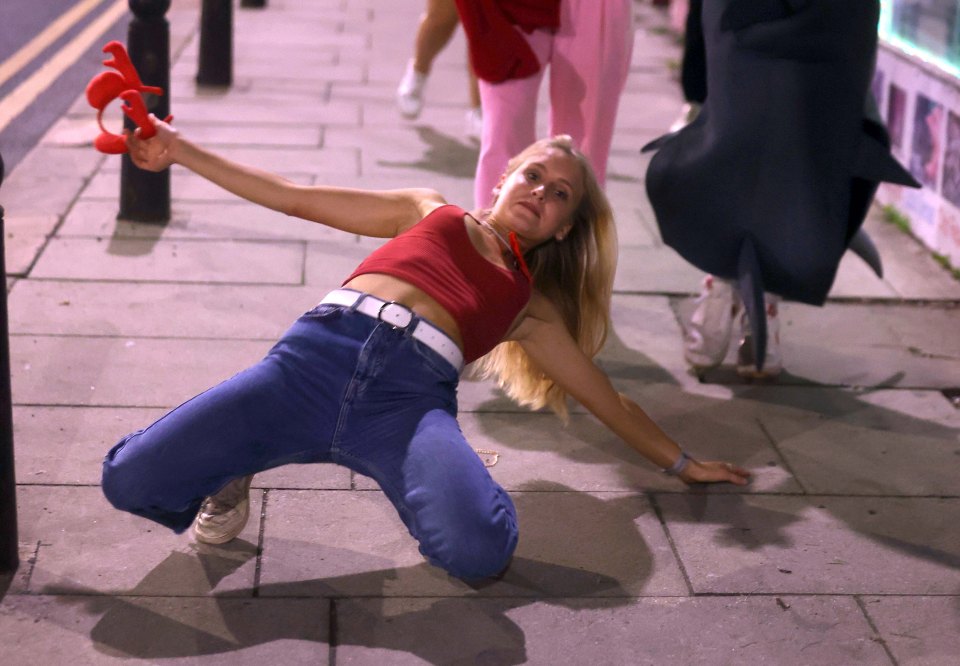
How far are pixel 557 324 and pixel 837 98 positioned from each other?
120 cm

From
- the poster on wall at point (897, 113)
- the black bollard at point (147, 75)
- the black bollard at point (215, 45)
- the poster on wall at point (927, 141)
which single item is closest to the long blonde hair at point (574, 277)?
the black bollard at point (147, 75)

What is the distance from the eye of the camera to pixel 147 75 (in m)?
5.94

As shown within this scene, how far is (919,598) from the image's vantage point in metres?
3.36

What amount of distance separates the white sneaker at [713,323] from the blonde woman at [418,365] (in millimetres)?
797

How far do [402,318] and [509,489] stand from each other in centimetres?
74

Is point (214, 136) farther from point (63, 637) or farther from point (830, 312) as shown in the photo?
point (63, 637)

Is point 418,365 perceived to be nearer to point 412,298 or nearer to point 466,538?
point 412,298

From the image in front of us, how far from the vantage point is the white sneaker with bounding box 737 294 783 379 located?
4.69m

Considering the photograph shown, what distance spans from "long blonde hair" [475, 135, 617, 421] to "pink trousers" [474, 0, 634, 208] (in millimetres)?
1089

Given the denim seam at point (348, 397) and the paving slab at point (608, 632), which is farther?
the denim seam at point (348, 397)

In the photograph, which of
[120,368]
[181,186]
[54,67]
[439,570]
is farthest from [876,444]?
[54,67]

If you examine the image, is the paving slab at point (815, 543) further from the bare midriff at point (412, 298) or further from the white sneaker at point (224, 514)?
the white sneaker at point (224, 514)

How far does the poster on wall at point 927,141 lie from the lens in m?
6.19

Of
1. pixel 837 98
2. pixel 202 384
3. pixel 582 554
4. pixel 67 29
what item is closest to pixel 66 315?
pixel 202 384
